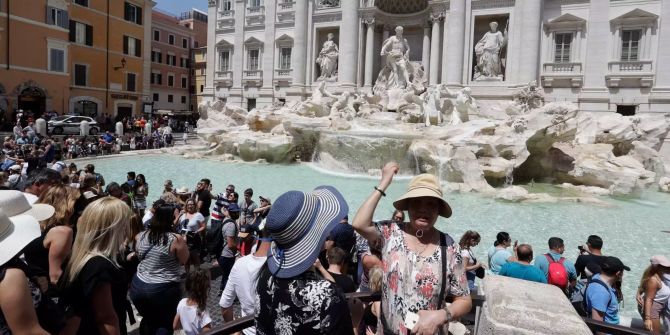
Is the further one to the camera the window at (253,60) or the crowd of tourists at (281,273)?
the window at (253,60)

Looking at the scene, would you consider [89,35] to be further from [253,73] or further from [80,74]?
[253,73]

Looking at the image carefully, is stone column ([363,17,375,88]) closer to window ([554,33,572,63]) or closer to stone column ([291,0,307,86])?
stone column ([291,0,307,86])

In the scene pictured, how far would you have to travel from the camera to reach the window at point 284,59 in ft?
85.0

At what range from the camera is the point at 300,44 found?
2455 centimetres

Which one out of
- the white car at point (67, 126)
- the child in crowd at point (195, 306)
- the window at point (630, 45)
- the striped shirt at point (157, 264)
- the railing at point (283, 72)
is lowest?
the child in crowd at point (195, 306)

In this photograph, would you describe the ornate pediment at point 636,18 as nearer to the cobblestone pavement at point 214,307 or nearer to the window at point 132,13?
the cobblestone pavement at point 214,307

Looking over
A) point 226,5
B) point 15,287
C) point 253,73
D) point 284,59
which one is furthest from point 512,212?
point 226,5

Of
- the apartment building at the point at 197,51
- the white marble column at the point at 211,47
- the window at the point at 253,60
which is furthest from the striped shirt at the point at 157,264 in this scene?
the apartment building at the point at 197,51

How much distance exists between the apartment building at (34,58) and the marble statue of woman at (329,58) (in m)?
14.2

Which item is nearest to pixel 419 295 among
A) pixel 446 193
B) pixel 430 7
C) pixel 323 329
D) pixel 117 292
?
pixel 323 329

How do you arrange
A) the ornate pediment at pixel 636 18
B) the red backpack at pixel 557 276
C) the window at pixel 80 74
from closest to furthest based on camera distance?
1. the red backpack at pixel 557 276
2. the ornate pediment at pixel 636 18
3. the window at pixel 80 74

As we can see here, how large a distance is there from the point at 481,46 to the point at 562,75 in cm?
358

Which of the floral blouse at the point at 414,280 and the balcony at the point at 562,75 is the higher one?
the balcony at the point at 562,75

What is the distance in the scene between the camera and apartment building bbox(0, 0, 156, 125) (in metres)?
23.1
